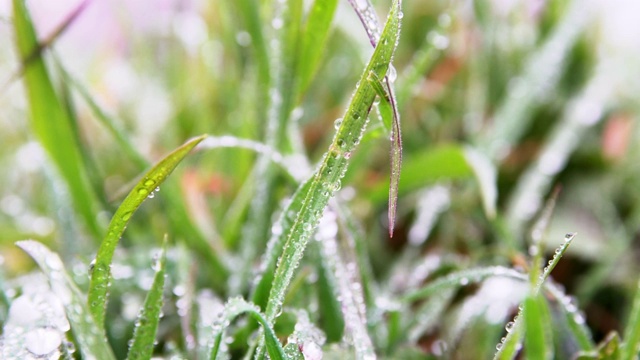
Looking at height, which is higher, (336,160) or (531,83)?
(531,83)

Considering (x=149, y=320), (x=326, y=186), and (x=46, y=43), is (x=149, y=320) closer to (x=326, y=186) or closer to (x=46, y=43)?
(x=326, y=186)

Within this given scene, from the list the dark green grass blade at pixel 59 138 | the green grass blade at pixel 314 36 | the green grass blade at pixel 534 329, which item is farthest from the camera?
the dark green grass blade at pixel 59 138

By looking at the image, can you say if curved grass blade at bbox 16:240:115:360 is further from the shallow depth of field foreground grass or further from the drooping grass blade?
the drooping grass blade

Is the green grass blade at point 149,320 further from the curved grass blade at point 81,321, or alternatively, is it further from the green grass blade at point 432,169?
the green grass blade at point 432,169

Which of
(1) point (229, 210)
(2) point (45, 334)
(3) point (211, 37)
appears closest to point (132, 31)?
(3) point (211, 37)

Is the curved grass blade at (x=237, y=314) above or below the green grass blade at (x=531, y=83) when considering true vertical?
below

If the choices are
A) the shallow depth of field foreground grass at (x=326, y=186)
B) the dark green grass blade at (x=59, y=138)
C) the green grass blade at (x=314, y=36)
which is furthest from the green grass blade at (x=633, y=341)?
the dark green grass blade at (x=59, y=138)

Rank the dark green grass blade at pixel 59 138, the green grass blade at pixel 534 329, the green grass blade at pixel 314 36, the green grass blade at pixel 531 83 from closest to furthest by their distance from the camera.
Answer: the green grass blade at pixel 534 329 → the green grass blade at pixel 314 36 → the dark green grass blade at pixel 59 138 → the green grass blade at pixel 531 83

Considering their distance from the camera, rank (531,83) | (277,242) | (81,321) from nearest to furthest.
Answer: (81,321)
(277,242)
(531,83)

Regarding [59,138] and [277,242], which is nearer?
[277,242]

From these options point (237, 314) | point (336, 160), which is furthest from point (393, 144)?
point (237, 314)
